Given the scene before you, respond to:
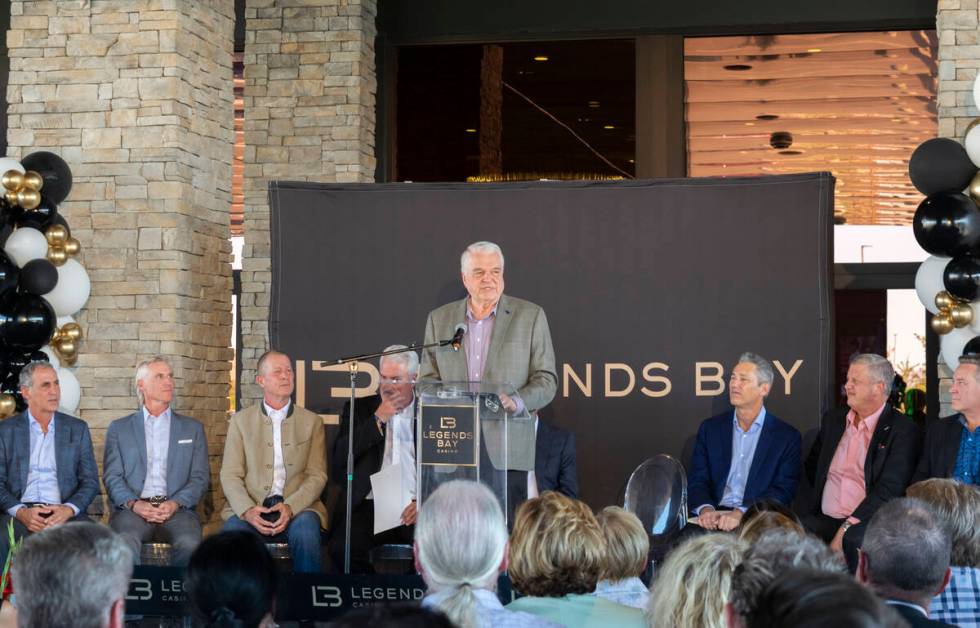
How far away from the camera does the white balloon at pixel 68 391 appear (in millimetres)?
7203

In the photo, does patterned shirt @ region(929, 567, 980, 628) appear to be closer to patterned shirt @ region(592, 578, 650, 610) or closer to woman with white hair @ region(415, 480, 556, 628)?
patterned shirt @ region(592, 578, 650, 610)

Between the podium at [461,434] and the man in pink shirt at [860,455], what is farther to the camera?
the man in pink shirt at [860,455]

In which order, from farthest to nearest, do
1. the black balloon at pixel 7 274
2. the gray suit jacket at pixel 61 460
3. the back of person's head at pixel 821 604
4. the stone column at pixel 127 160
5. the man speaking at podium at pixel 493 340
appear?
the stone column at pixel 127 160, the black balloon at pixel 7 274, the gray suit jacket at pixel 61 460, the man speaking at podium at pixel 493 340, the back of person's head at pixel 821 604

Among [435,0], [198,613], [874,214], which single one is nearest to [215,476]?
[435,0]

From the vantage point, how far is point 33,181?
712 centimetres

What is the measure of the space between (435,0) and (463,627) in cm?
696

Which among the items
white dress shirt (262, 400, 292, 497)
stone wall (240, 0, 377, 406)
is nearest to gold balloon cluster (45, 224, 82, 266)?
white dress shirt (262, 400, 292, 497)

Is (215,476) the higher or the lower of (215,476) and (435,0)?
the lower

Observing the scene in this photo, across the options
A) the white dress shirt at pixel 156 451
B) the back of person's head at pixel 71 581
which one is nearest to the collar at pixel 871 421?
the white dress shirt at pixel 156 451

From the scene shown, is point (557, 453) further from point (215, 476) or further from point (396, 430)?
point (215, 476)

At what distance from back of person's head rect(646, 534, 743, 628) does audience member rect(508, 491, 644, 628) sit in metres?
0.32

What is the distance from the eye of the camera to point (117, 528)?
6.54m

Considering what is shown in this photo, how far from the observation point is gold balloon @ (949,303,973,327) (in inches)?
266

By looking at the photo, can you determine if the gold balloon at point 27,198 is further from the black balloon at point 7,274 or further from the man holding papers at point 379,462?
the man holding papers at point 379,462
